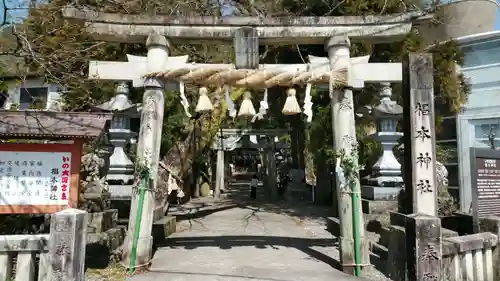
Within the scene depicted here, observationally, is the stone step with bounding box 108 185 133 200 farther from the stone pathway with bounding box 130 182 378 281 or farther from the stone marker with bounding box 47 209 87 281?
the stone marker with bounding box 47 209 87 281

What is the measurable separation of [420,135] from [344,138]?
1297 mm

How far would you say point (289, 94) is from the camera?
6.91 meters

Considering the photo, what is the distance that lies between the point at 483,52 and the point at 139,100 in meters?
12.8

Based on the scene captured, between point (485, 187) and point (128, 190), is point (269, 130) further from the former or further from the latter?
point (485, 187)

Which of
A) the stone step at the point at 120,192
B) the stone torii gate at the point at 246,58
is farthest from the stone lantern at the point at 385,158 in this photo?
the stone step at the point at 120,192

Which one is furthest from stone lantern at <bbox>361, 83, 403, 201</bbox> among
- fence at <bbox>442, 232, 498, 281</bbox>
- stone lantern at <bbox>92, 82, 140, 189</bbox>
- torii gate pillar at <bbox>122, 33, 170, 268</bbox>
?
stone lantern at <bbox>92, 82, 140, 189</bbox>

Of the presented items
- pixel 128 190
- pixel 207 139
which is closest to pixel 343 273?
pixel 128 190

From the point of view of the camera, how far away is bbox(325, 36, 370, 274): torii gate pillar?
6.41 m

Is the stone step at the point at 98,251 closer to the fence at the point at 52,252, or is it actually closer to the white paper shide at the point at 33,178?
the white paper shide at the point at 33,178

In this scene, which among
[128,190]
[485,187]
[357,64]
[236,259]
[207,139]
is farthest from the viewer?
[207,139]

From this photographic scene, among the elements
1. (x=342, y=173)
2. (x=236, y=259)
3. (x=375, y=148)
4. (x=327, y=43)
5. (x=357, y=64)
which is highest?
(x=327, y=43)

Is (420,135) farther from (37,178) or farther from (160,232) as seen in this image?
(160,232)

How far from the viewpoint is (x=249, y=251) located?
8.04 m

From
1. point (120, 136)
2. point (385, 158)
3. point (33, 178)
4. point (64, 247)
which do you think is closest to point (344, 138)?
→ point (385, 158)
